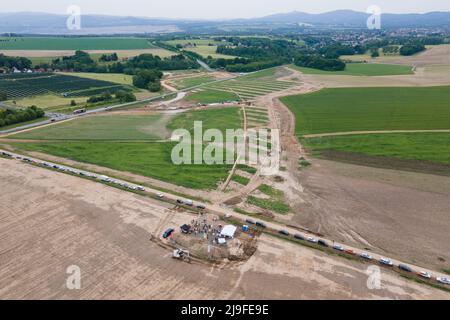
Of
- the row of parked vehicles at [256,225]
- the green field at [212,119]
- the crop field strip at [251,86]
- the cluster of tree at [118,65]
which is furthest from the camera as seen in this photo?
the cluster of tree at [118,65]

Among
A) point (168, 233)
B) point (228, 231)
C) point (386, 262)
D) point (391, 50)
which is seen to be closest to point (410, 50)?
point (391, 50)

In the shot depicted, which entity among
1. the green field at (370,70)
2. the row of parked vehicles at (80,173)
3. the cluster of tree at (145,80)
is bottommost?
the row of parked vehicles at (80,173)

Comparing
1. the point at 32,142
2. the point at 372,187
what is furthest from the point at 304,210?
the point at 32,142

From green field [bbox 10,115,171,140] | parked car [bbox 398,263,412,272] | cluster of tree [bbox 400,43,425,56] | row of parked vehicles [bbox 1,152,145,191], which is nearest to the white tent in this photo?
row of parked vehicles [bbox 1,152,145,191]

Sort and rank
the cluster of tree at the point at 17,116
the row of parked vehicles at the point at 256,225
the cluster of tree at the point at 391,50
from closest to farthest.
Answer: the row of parked vehicles at the point at 256,225, the cluster of tree at the point at 17,116, the cluster of tree at the point at 391,50

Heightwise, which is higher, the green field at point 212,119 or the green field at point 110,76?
the green field at point 110,76

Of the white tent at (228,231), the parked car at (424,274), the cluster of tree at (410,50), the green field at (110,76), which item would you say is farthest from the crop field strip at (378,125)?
the cluster of tree at (410,50)

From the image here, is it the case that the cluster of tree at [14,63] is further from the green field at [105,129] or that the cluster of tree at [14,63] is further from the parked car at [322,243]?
the parked car at [322,243]
